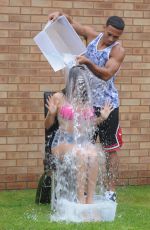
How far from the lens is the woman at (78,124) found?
6035 millimetres

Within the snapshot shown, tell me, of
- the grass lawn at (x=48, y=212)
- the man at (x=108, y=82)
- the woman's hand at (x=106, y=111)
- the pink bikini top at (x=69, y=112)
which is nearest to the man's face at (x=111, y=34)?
the man at (x=108, y=82)

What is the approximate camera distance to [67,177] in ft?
20.5

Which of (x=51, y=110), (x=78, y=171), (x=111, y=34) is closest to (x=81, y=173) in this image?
(x=78, y=171)

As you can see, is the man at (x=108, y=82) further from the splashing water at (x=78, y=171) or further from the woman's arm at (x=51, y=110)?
the woman's arm at (x=51, y=110)

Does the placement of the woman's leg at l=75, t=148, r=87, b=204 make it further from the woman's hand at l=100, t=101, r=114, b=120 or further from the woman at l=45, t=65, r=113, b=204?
the woman's hand at l=100, t=101, r=114, b=120

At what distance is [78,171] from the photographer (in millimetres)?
6004

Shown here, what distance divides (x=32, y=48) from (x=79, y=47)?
1.26 metres

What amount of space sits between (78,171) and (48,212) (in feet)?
2.34

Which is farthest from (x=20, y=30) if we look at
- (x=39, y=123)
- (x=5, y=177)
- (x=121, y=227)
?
(x=121, y=227)

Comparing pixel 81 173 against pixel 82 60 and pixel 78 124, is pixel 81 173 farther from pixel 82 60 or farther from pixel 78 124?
pixel 82 60

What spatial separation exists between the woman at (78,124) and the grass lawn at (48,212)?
36cm

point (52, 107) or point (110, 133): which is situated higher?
point (52, 107)

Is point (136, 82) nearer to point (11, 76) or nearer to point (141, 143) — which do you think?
point (141, 143)

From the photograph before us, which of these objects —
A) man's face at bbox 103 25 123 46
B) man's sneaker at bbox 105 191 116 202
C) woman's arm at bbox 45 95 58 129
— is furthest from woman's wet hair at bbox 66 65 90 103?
man's sneaker at bbox 105 191 116 202
